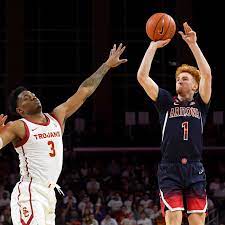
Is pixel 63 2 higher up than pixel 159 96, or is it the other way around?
pixel 63 2

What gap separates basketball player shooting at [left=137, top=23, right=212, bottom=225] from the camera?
6.48 meters

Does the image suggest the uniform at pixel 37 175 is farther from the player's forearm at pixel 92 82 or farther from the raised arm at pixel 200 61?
the raised arm at pixel 200 61

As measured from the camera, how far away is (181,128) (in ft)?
21.5

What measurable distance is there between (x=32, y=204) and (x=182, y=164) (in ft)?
5.20

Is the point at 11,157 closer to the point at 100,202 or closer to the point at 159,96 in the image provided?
the point at 100,202

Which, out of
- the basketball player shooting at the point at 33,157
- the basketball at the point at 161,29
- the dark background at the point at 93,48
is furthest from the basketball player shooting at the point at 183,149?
the dark background at the point at 93,48

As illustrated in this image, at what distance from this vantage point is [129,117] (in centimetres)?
2317

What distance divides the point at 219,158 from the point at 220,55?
16.0ft

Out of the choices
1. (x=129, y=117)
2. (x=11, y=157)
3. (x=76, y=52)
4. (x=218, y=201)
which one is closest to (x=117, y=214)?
(x=218, y=201)

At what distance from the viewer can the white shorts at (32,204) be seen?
19.5 feet

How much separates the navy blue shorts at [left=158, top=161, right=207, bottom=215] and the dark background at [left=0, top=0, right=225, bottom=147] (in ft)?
55.9

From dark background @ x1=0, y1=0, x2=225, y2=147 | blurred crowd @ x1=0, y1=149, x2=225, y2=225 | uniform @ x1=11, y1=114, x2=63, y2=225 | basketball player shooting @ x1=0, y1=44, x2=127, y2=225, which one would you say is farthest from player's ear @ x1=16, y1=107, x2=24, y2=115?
dark background @ x1=0, y1=0, x2=225, y2=147

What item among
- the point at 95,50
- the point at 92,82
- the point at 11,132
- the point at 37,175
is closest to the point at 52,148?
the point at 37,175

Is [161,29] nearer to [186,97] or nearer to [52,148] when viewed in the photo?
[186,97]
